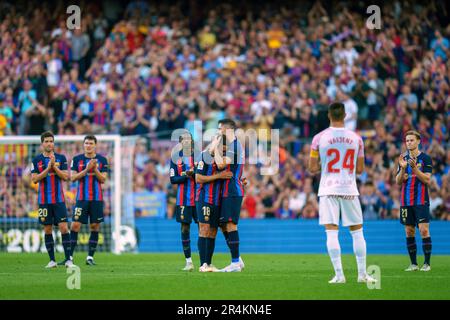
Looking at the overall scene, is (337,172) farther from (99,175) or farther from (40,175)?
(99,175)

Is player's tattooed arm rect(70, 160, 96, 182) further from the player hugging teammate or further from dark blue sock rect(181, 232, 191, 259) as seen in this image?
the player hugging teammate

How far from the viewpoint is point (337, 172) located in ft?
41.5

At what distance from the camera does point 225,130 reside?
15.1 metres

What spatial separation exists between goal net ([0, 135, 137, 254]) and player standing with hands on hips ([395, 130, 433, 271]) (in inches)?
352

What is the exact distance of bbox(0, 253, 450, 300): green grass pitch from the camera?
1164 cm

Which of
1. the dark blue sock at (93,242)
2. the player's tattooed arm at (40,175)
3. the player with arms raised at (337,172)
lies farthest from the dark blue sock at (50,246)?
the player with arms raised at (337,172)

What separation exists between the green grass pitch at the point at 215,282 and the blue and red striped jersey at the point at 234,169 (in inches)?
53.0

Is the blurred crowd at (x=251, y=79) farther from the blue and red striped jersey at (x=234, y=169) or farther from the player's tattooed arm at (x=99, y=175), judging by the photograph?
the blue and red striped jersey at (x=234, y=169)

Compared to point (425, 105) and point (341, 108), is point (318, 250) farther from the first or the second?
point (341, 108)

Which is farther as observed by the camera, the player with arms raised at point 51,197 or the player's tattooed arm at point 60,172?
the player with arms raised at point 51,197

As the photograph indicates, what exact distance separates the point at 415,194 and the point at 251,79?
12.1 metres

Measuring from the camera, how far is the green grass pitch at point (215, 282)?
11.6m

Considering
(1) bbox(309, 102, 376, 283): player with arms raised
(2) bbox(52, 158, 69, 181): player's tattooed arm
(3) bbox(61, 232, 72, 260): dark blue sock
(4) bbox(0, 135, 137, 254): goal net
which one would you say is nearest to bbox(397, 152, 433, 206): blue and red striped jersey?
(1) bbox(309, 102, 376, 283): player with arms raised
